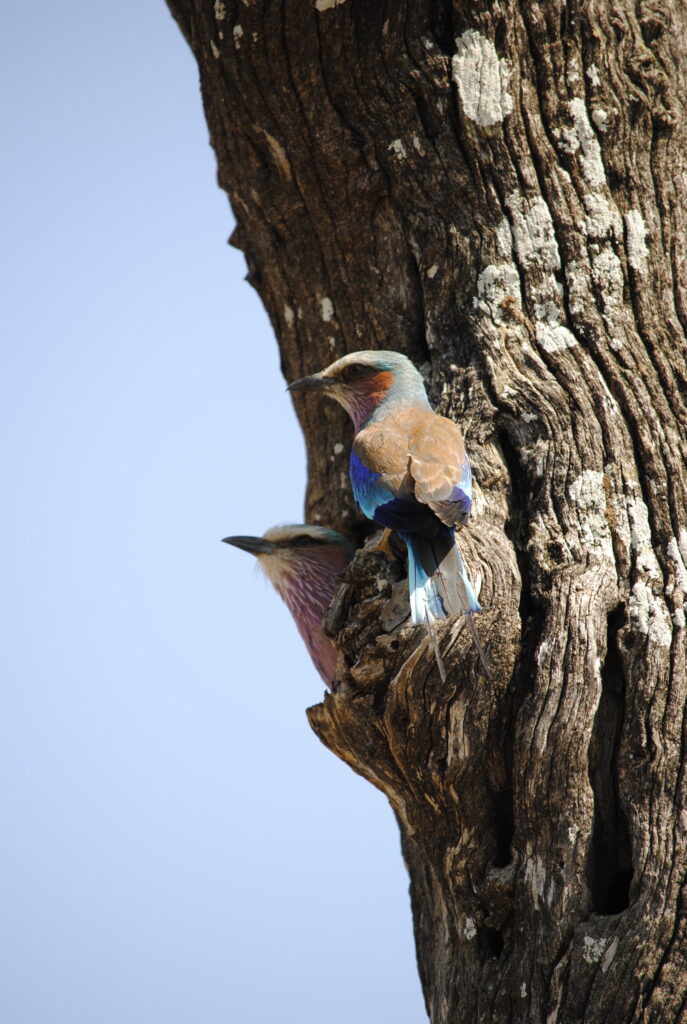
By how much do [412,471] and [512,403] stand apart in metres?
0.36

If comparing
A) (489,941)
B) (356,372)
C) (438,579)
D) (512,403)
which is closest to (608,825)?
(489,941)

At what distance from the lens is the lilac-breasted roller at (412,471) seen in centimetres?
241

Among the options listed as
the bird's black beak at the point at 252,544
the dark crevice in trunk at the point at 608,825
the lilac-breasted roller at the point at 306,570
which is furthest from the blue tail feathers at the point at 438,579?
the bird's black beak at the point at 252,544

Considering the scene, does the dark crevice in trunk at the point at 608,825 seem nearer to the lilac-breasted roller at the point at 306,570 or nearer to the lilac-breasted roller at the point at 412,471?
the lilac-breasted roller at the point at 412,471

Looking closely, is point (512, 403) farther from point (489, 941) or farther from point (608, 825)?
point (489, 941)

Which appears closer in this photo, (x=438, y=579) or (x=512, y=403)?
(x=438, y=579)

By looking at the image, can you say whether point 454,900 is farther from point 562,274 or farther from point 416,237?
point 416,237

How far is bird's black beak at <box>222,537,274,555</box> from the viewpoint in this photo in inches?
168

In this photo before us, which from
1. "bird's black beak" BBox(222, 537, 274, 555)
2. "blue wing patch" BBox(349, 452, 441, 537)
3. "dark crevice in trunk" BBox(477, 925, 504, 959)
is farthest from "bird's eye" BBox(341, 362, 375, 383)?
"dark crevice in trunk" BBox(477, 925, 504, 959)

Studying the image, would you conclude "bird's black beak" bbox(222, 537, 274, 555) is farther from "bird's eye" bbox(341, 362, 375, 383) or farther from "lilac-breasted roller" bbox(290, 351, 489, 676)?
"bird's eye" bbox(341, 362, 375, 383)

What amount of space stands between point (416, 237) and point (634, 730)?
1.71 m

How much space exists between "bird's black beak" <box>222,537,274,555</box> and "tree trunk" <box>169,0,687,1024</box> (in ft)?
2.19

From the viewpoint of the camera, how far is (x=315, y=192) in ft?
11.0

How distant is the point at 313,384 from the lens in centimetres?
352
